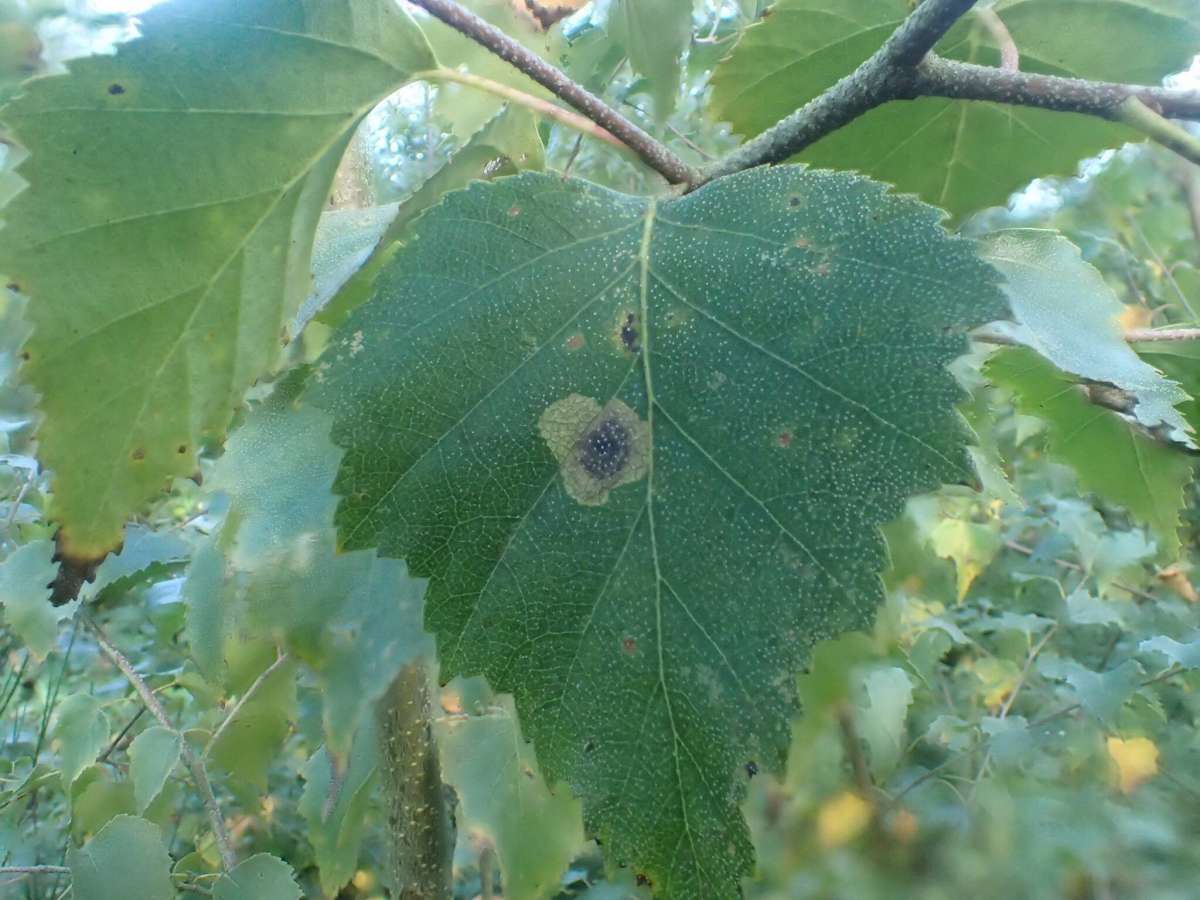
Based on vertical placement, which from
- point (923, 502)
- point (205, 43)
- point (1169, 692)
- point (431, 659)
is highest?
point (205, 43)

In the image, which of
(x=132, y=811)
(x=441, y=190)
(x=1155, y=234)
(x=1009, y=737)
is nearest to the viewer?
(x=441, y=190)

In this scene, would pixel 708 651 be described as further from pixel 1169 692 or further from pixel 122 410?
pixel 1169 692

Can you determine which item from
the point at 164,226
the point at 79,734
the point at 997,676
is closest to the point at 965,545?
the point at 997,676

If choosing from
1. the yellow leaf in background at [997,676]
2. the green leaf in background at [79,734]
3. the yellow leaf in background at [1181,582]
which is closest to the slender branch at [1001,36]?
the green leaf in background at [79,734]

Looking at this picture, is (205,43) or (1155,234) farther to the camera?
(1155,234)

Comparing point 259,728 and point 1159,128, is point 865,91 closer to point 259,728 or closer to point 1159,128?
point 1159,128

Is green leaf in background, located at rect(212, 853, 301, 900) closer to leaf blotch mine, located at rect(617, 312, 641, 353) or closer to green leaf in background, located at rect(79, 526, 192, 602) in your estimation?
Answer: green leaf in background, located at rect(79, 526, 192, 602)

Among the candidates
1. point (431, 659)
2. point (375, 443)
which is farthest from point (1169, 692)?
point (375, 443)
